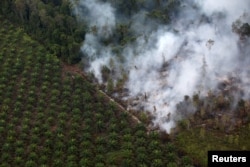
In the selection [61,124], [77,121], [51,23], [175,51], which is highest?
[51,23]

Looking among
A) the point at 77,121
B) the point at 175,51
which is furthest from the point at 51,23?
the point at 77,121

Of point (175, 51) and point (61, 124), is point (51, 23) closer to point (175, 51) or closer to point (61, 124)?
point (175, 51)

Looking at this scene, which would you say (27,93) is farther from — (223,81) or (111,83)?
(223,81)

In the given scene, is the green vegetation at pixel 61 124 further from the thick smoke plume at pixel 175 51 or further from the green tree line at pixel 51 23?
the thick smoke plume at pixel 175 51

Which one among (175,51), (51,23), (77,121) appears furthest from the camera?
(51,23)

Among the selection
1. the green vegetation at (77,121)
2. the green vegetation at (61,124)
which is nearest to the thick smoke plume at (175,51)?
the green vegetation at (77,121)

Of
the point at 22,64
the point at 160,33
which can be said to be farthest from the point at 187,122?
the point at 22,64

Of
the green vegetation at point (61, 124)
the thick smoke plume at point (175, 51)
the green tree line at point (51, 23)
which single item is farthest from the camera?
the green tree line at point (51, 23)

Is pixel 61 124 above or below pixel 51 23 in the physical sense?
below

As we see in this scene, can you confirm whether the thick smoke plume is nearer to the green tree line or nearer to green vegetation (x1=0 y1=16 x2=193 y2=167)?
the green tree line
